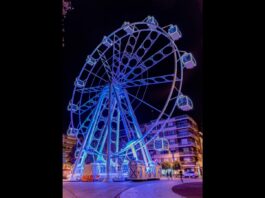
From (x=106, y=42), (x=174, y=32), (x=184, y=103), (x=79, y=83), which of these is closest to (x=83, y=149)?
(x=79, y=83)

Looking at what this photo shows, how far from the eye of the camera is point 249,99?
2.23 metres

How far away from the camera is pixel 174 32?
9781 mm

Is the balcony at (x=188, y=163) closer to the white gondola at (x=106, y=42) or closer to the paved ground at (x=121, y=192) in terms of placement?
the white gondola at (x=106, y=42)

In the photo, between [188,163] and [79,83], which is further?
[188,163]

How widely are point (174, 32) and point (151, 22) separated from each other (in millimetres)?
1330

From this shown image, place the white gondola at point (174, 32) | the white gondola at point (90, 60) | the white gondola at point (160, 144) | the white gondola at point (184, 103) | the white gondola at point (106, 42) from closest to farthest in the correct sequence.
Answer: the white gondola at point (184, 103) → the white gondola at point (174, 32) → the white gondola at point (160, 144) → the white gondola at point (106, 42) → the white gondola at point (90, 60)

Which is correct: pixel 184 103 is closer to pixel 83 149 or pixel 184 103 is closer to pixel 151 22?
pixel 151 22

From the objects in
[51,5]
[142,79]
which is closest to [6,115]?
[51,5]

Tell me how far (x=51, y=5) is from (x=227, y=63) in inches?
65.4

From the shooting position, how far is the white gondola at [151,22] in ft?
34.4

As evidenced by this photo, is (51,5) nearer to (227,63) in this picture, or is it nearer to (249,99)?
(227,63)

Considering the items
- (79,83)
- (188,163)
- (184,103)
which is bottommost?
(188,163)

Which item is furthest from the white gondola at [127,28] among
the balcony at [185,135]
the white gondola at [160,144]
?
the balcony at [185,135]

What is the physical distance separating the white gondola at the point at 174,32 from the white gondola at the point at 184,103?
82.0 inches
